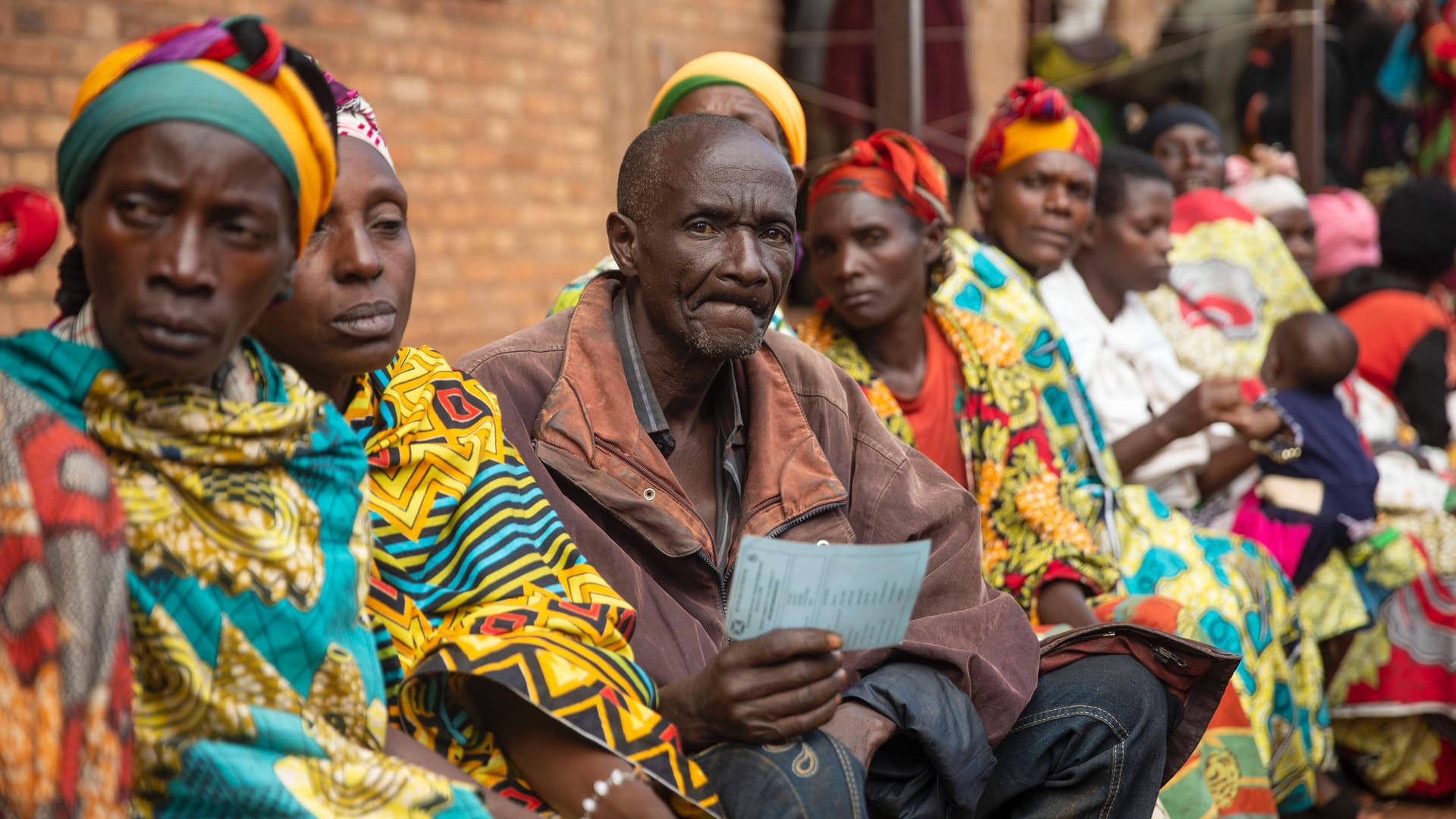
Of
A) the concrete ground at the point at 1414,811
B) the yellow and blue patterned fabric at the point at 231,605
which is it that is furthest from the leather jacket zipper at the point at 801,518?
the concrete ground at the point at 1414,811

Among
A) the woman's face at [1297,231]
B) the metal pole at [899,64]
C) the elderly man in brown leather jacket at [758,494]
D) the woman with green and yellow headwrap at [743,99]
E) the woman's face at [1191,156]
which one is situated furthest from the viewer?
the woman's face at [1297,231]

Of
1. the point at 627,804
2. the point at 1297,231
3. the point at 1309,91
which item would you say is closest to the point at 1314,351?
the point at 1297,231

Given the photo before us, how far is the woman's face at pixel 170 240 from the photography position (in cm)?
159

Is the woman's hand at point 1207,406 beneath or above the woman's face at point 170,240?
beneath

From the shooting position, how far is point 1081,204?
4.61 m

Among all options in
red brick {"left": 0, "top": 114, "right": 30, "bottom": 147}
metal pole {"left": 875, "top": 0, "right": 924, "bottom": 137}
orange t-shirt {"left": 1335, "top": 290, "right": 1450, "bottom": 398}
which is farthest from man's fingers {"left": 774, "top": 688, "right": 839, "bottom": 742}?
orange t-shirt {"left": 1335, "top": 290, "right": 1450, "bottom": 398}

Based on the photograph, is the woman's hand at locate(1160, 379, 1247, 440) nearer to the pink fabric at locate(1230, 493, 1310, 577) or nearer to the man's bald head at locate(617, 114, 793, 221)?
the pink fabric at locate(1230, 493, 1310, 577)

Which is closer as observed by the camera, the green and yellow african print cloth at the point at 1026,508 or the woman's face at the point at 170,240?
the woman's face at the point at 170,240

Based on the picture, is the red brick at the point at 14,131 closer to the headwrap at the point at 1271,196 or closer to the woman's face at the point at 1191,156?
the woman's face at the point at 1191,156

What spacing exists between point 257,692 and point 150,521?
244mm

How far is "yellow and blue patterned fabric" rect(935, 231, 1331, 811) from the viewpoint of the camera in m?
4.08

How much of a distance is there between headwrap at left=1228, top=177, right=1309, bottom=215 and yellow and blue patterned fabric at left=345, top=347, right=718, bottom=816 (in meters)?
5.55

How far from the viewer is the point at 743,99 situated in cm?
373

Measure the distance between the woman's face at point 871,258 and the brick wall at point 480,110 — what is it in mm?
2460
